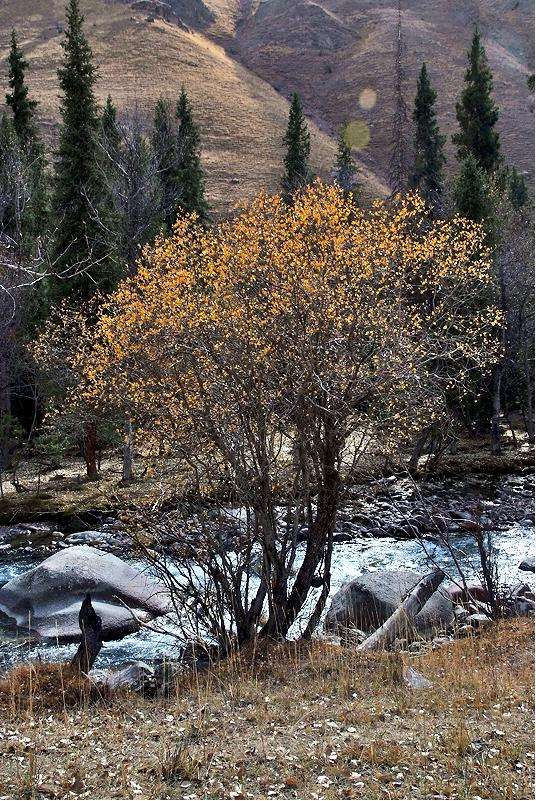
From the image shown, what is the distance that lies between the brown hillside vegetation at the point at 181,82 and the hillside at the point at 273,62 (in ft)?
0.76

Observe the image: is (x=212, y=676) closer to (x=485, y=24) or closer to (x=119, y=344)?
(x=119, y=344)

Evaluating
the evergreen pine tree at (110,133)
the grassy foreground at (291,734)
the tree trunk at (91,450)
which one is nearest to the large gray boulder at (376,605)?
Result: the grassy foreground at (291,734)

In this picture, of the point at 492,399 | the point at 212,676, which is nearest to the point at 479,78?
the point at 492,399

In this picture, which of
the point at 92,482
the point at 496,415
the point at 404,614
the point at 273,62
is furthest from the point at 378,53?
the point at 404,614

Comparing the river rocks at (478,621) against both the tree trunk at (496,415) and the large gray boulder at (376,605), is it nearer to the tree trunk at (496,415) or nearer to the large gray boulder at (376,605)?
the large gray boulder at (376,605)

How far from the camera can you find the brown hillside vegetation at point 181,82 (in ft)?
249

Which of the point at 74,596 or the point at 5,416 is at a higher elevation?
the point at 74,596

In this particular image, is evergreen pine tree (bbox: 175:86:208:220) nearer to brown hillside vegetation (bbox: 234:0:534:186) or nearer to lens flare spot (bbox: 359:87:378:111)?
brown hillside vegetation (bbox: 234:0:534:186)

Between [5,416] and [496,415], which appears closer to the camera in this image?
[5,416]

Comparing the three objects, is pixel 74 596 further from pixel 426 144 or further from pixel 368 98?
pixel 368 98

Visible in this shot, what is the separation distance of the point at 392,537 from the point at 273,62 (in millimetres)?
115251

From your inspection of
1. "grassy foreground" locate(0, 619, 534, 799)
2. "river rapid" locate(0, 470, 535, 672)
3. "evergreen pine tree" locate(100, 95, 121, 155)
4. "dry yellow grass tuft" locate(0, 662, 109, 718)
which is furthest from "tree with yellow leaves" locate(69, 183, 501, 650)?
"evergreen pine tree" locate(100, 95, 121, 155)

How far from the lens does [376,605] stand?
13188 mm

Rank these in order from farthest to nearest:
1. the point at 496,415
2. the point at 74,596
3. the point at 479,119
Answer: the point at 479,119, the point at 496,415, the point at 74,596
